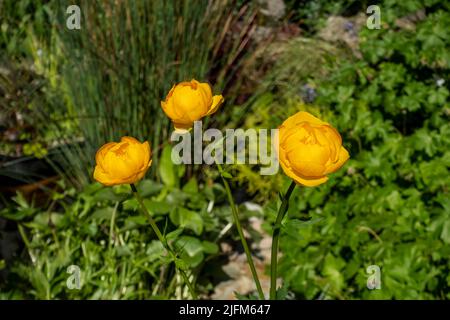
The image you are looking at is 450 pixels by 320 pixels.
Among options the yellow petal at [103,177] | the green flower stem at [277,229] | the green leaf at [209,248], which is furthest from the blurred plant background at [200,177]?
the yellow petal at [103,177]

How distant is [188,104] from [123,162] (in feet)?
0.43

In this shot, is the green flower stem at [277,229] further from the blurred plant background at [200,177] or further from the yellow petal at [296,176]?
the blurred plant background at [200,177]

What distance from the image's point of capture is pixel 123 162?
82 centimetres

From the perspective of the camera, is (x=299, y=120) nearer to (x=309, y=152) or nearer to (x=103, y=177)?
(x=309, y=152)

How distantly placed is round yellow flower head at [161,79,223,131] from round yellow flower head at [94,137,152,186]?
7cm

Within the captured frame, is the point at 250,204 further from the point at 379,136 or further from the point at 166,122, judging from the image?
the point at 379,136

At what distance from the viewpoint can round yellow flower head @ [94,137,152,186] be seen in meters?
0.83

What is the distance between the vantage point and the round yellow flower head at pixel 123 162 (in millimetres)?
832

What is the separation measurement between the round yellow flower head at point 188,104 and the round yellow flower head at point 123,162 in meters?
0.07

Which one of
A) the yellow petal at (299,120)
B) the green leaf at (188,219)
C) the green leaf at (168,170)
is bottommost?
the green leaf at (188,219)

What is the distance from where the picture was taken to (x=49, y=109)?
3.06 m

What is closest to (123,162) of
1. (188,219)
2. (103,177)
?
(103,177)

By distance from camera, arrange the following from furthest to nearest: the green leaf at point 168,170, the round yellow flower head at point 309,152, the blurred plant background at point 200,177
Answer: the green leaf at point 168,170
the blurred plant background at point 200,177
the round yellow flower head at point 309,152

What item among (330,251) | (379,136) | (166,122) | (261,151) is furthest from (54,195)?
(379,136)
